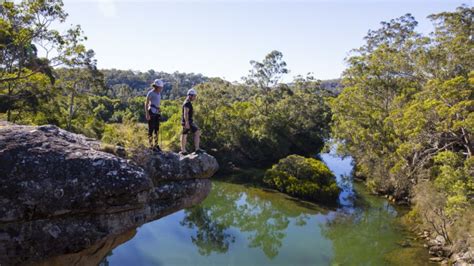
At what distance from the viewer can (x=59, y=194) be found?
6.00 metres

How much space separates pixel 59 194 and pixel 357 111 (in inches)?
942

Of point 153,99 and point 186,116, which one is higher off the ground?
point 153,99

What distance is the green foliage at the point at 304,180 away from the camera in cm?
2538

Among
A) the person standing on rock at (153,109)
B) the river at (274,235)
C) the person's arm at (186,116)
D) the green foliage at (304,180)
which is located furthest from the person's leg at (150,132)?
the green foliage at (304,180)

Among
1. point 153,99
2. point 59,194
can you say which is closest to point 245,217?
point 153,99

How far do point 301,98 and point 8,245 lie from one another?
39.8m

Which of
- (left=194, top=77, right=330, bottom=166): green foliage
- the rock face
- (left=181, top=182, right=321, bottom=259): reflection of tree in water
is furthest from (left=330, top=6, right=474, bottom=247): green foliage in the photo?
the rock face

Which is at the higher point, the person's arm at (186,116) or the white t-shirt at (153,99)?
the white t-shirt at (153,99)

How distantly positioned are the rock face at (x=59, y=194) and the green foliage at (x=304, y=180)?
64.9 feet

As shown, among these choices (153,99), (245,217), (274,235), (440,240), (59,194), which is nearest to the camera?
(59,194)

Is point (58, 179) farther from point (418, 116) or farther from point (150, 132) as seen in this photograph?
point (418, 116)

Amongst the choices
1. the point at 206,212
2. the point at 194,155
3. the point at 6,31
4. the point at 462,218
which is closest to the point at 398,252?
the point at 462,218

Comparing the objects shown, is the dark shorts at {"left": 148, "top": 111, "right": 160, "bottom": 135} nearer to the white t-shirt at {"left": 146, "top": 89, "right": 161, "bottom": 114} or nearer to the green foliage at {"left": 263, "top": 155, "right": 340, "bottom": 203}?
the white t-shirt at {"left": 146, "top": 89, "right": 161, "bottom": 114}

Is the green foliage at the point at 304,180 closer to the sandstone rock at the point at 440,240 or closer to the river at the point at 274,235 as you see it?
the river at the point at 274,235
